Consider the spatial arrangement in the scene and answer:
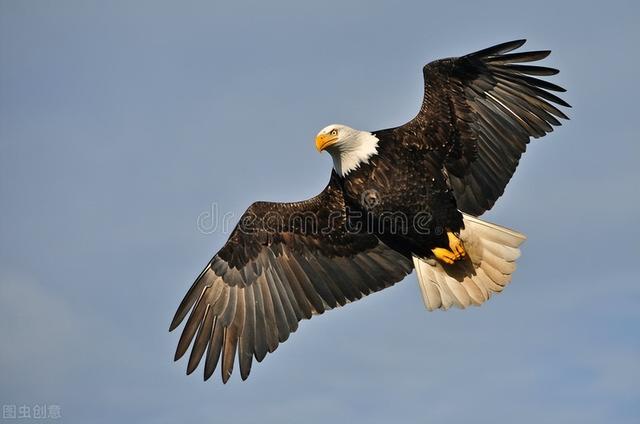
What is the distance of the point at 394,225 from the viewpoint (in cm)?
1211

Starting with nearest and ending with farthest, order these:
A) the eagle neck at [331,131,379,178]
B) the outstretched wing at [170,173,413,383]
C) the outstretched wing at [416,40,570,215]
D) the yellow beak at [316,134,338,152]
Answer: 1. the outstretched wing at [416,40,570,215]
2. the eagle neck at [331,131,379,178]
3. the yellow beak at [316,134,338,152]
4. the outstretched wing at [170,173,413,383]

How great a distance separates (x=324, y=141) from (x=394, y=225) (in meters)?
1.22

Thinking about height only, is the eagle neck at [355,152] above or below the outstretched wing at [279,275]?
above

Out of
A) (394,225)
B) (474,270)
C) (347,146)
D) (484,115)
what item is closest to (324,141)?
(347,146)

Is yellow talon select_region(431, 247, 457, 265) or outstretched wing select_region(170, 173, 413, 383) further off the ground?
outstretched wing select_region(170, 173, 413, 383)

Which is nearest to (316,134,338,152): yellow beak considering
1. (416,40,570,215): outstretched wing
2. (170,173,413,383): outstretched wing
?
(170,173,413,383): outstretched wing

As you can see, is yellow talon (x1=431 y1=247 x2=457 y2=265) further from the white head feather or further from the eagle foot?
the white head feather

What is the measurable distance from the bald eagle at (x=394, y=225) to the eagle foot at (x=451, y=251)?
0.01 meters

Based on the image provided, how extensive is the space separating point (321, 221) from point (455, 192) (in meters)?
1.65

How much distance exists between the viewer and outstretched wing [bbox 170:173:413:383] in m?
12.8

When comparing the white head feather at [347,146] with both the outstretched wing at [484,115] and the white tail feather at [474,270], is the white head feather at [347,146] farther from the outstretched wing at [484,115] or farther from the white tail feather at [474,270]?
the white tail feather at [474,270]

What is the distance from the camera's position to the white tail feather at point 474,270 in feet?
40.8

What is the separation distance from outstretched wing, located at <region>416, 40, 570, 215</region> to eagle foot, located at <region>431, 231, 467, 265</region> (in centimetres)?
38

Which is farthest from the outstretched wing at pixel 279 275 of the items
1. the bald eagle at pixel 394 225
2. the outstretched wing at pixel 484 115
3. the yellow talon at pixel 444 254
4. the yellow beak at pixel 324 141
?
the outstretched wing at pixel 484 115
